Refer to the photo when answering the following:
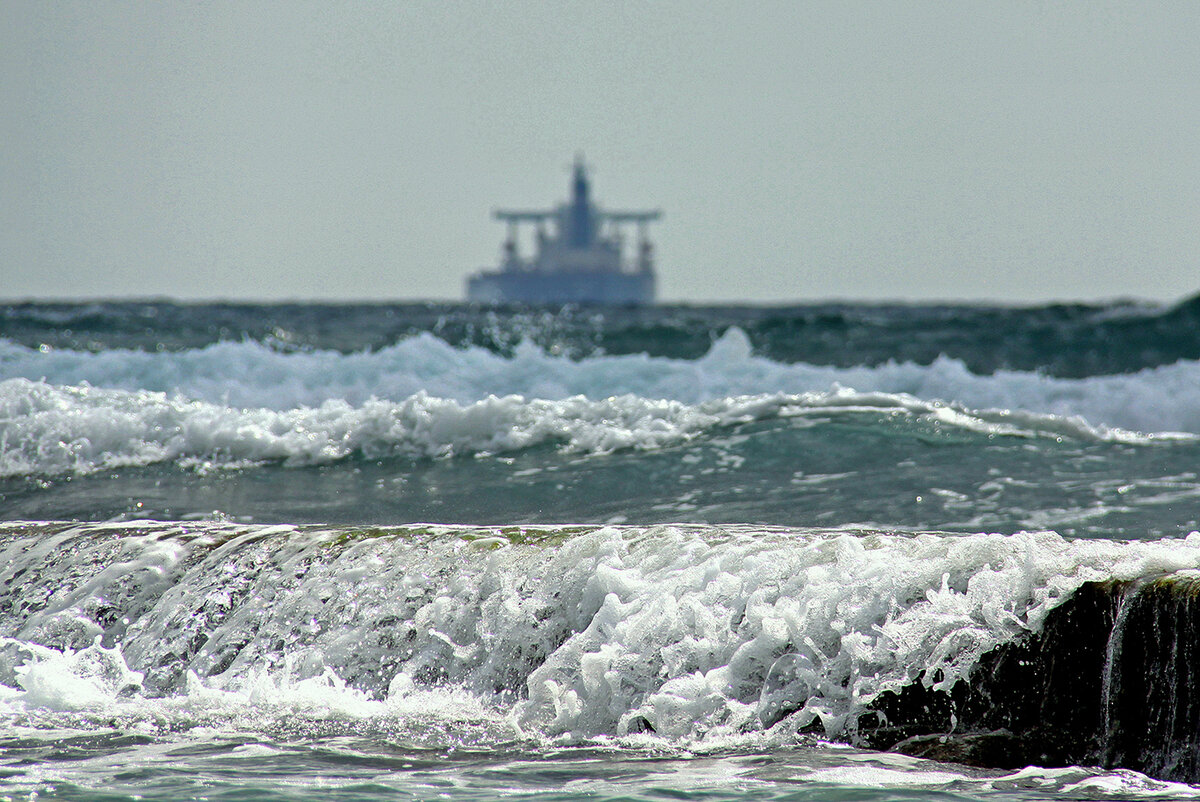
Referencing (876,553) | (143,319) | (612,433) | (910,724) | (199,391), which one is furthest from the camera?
(143,319)

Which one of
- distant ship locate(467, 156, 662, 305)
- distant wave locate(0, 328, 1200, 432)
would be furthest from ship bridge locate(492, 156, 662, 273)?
distant wave locate(0, 328, 1200, 432)

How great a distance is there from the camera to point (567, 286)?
9988 cm

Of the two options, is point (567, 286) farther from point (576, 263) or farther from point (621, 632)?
point (621, 632)

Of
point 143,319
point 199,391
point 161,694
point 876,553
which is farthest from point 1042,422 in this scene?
point 143,319

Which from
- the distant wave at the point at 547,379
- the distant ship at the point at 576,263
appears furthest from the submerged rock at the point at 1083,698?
the distant ship at the point at 576,263

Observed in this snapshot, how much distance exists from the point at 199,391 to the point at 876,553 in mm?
9930

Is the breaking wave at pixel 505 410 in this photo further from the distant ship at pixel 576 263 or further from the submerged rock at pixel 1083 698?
the distant ship at pixel 576 263

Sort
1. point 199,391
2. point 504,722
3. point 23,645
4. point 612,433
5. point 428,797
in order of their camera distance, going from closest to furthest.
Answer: point 428,797 → point 504,722 → point 23,645 → point 612,433 → point 199,391

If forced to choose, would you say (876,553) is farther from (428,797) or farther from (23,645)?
(23,645)

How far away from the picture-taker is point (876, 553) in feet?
12.4

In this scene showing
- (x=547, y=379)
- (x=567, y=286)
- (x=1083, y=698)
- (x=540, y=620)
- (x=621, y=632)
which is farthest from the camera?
(x=567, y=286)

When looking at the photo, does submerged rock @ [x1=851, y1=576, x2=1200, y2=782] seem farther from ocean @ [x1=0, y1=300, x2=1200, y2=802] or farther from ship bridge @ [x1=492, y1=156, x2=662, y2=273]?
ship bridge @ [x1=492, y1=156, x2=662, y2=273]

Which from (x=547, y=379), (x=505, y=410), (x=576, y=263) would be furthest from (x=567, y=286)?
(x=505, y=410)

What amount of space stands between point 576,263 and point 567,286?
2061 mm
